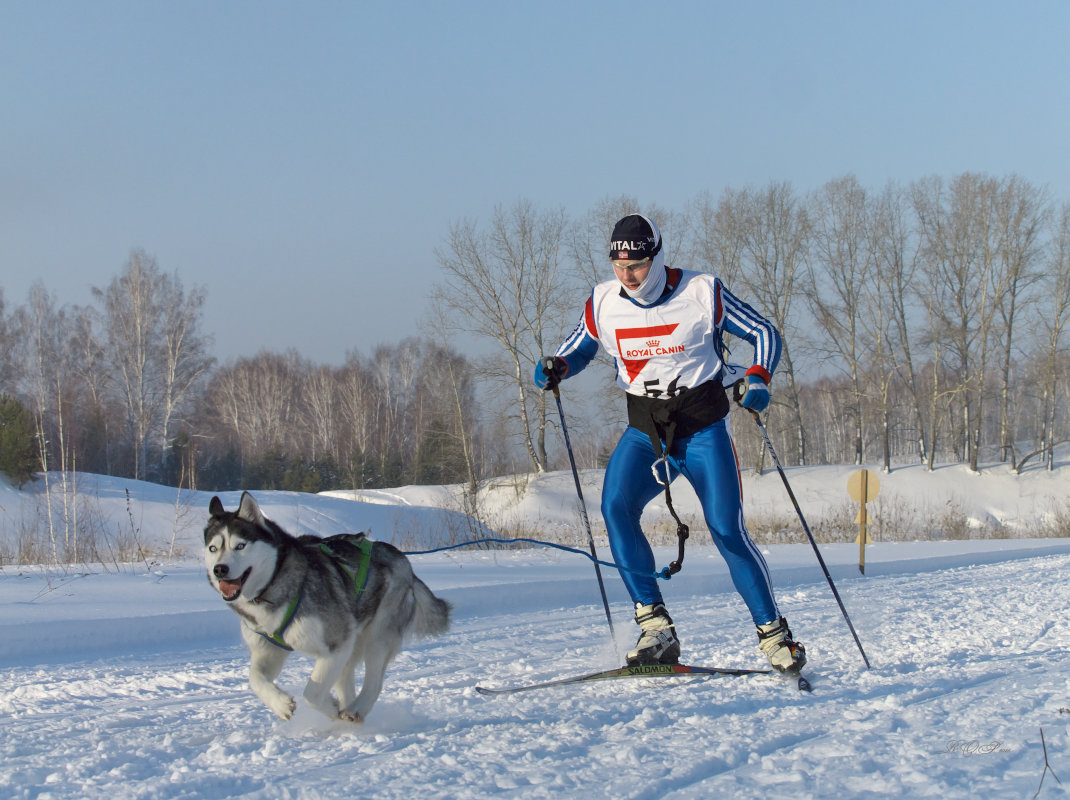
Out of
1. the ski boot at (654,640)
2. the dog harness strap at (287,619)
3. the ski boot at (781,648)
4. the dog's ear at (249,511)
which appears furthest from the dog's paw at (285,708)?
the ski boot at (781,648)

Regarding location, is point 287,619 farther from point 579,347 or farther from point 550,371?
point 579,347

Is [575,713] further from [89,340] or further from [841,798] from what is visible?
[89,340]

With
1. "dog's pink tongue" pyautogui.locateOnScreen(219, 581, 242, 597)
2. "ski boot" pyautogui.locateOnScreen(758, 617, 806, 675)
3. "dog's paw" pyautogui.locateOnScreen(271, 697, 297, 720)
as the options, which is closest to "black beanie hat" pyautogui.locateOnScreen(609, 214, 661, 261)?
"ski boot" pyautogui.locateOnScreen(758, 617, 806, 675)

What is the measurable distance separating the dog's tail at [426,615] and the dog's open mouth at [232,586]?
34.5 inches

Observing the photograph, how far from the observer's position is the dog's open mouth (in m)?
3.09

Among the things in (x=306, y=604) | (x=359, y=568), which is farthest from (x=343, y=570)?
(x=306, y=604)

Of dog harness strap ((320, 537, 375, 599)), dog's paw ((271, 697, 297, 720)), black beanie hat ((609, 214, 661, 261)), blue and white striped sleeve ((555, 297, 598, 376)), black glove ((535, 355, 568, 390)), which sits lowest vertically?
dog's paw ((271, 697, 297, 720))

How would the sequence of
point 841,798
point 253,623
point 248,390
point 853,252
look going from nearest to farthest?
point 841,798
point 253,623
point 853,252
point 248,390

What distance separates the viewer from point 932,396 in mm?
37969

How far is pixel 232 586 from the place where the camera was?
3098mm

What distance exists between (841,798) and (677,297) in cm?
251

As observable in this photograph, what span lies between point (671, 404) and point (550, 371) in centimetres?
73

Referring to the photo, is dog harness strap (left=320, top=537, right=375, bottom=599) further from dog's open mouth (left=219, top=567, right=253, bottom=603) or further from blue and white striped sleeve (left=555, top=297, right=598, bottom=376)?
blue and white striped sleeve (left=555, top=297, right=598, bottom=376)

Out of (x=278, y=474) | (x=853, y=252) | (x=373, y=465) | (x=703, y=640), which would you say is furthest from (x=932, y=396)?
(x=703, y=640)
